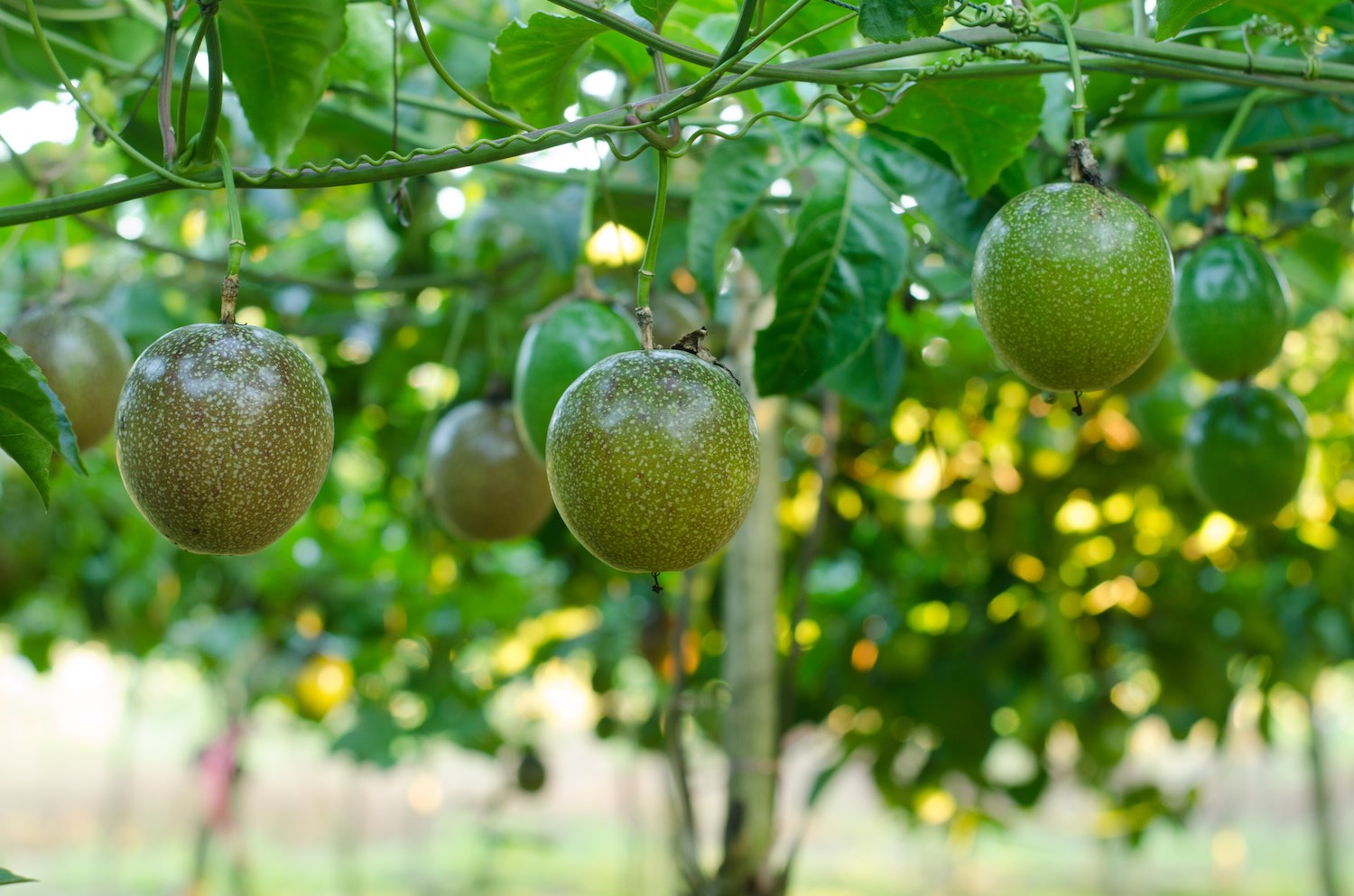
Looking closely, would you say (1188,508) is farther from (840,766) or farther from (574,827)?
(574,827)

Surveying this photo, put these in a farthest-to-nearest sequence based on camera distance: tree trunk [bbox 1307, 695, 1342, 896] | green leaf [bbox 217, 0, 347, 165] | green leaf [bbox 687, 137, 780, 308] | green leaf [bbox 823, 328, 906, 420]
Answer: tree trunk [bbox 1307, 695, 1342, 896]
green leaf [bbox 823, 328, 906, 420]
green leaf [bbox 687, 137, 780, 308]
green leaf [bbox 217, 0, 347, 165]

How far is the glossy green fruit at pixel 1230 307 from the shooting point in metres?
1.68

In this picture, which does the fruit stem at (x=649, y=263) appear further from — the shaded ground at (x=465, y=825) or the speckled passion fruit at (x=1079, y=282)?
the shaded ground at (x=465, y=825)

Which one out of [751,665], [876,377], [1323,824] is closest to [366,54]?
[876,377]

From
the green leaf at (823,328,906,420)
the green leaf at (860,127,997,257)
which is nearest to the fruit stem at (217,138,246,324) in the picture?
the green leaf at (860,127,997,257)

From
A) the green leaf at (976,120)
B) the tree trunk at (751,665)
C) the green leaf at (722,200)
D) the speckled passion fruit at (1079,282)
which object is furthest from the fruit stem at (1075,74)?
the tree trunk at (751,665)

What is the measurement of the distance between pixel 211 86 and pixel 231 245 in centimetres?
15

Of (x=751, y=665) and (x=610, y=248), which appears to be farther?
(x=610, y=248)

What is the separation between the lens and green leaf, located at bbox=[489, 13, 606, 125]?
1207 mm

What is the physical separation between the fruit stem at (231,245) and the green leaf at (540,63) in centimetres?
29

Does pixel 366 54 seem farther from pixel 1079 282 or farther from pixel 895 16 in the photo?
pixel 1079 282

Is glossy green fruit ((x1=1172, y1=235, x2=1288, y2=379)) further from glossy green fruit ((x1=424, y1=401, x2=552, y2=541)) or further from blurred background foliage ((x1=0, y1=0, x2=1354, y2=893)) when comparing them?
glossy green fruit ((x1=424, y1=401, x2=552, y2=541))

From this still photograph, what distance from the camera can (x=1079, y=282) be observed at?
3.61ft

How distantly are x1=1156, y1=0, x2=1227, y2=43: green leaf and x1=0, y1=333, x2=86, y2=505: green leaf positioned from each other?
3.52 ft
